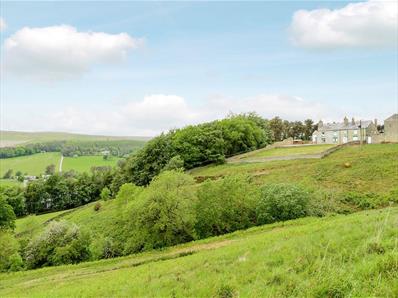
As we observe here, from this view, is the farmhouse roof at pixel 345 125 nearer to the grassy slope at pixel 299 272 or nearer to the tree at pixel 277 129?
the tree at pixel 277 129

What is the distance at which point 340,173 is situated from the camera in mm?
47062

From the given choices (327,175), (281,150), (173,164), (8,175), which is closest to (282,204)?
(327,175)

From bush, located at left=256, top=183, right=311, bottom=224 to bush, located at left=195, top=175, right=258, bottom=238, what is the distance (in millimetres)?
1552

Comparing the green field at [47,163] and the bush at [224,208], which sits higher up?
the bush at [224,208]

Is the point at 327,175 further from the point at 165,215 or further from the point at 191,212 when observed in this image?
the point at 165,215

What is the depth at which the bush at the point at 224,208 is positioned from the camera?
3444cm

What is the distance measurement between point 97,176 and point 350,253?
95.4 meters

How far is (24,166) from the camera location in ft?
619

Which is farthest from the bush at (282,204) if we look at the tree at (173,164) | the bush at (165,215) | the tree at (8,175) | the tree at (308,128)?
the tree at (8,175)

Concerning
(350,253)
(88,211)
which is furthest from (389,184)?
(88,211)

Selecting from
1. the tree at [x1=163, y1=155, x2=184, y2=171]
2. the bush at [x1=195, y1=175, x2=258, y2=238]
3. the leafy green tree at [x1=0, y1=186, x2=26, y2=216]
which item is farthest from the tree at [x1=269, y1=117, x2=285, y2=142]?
the bush at [x1=195, y1=175, x2=258, y2=238]

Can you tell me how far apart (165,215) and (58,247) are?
12554mm

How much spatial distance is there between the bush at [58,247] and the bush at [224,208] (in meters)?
12.9

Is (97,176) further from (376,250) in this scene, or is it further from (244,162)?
(376,250)
